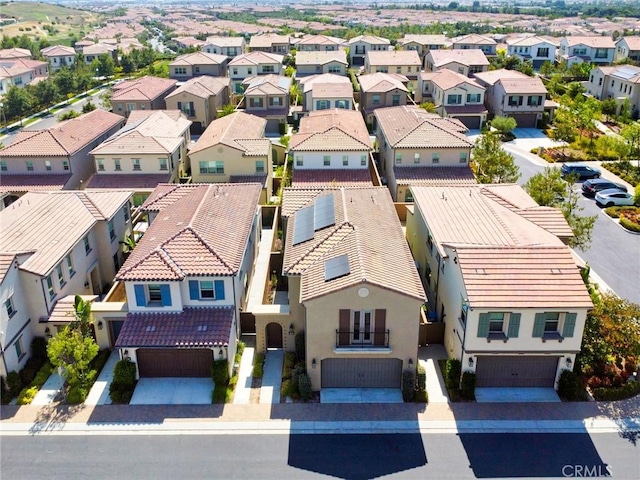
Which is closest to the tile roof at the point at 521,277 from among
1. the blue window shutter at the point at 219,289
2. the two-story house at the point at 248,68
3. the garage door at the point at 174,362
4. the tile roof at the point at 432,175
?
the blue window shutter at the point at 219,289

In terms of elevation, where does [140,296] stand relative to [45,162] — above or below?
below

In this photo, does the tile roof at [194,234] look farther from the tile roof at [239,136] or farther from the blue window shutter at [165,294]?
the tile roof at [239,136]

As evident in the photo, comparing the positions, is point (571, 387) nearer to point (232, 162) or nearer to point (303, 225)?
point (303, 225)

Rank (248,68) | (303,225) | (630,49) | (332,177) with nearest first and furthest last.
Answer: (303,225) → (332,177) → (248,68) → (630,49)

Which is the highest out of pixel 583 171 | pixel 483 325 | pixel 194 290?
pixel 194 290

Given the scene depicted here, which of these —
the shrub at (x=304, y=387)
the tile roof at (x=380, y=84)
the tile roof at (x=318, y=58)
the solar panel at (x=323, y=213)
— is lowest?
the shrub at (x=304, y=387)

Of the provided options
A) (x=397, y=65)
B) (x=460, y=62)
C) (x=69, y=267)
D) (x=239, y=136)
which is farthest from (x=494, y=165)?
(x=460, y=62)

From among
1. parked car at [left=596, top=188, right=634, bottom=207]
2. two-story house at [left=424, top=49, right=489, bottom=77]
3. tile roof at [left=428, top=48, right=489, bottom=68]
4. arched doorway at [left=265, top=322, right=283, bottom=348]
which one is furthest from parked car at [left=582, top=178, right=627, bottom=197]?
tile roof at [left=428, top=48, right=489, bottom=68]
